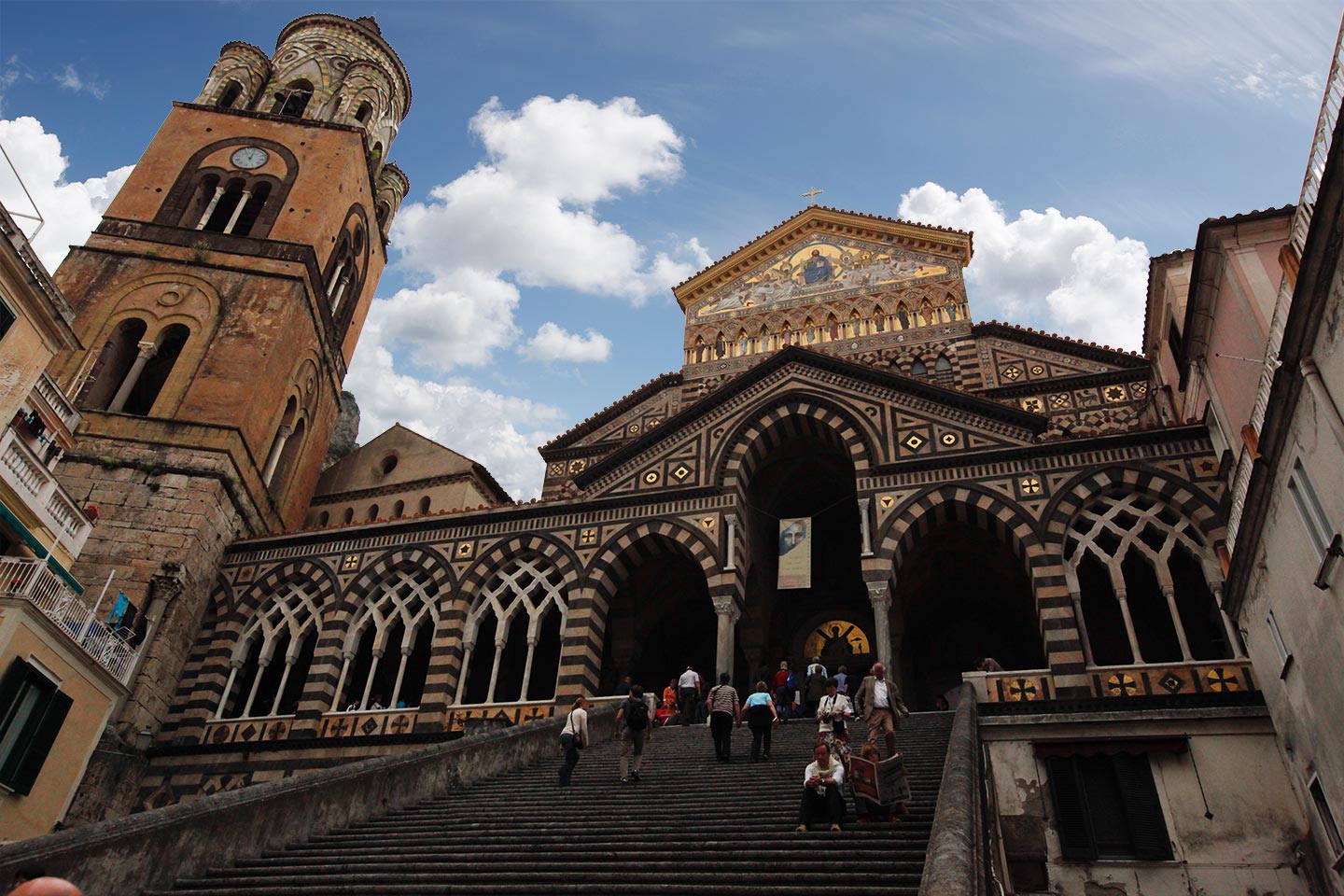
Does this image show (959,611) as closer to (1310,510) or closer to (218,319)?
(1310,510)

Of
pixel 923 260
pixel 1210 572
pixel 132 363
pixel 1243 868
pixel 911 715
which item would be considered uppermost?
pixel 923 260

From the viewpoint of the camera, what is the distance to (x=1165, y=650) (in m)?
18.9

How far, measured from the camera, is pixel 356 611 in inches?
837

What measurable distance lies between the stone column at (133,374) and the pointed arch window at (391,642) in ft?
28.8

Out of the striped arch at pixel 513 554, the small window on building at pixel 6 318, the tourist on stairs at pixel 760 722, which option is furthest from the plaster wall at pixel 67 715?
the tourist on stairs at pixel 760 722

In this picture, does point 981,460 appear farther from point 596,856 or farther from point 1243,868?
point 596,856

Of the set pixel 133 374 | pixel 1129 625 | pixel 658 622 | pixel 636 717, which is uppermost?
pixel 133 374

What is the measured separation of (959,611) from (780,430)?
6.07 metres

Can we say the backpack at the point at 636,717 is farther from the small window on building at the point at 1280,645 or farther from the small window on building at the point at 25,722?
the small window on building at the point at 25,722

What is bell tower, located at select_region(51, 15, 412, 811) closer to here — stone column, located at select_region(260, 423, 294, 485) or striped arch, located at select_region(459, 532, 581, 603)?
stone column, located at select_region(260, 423, 294, 485)

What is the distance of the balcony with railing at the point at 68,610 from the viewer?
51.3ft

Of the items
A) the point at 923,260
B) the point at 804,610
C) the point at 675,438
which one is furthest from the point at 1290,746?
the point at 923,260

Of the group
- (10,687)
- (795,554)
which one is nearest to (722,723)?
(795,554)

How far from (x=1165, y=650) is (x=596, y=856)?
50.0 feet
